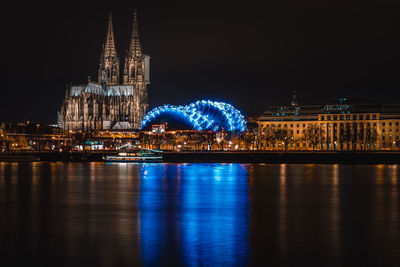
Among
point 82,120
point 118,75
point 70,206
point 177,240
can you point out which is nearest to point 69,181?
point 70,206

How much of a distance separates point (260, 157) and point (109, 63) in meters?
87.6

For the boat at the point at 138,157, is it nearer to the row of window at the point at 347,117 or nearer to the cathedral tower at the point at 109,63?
the row of window at the point at 347,117

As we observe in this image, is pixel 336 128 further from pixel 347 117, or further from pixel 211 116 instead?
pixel 211 116

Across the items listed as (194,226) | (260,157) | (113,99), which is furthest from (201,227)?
(113,99)

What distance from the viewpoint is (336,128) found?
130 metres

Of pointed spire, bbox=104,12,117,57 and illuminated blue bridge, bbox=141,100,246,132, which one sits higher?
pointed spire, bbox=104,12,117,57

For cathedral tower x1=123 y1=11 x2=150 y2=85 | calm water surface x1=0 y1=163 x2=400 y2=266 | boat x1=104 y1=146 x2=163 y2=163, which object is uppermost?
cathedral tower x1=123 y1=11 x2=150 y2=85

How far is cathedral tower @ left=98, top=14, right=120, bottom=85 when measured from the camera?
542 feet

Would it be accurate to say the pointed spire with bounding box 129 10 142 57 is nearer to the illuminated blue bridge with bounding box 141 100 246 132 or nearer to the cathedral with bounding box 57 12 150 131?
the cathedral with bounding box 57 12 150 131

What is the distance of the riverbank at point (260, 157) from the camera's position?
85.1m

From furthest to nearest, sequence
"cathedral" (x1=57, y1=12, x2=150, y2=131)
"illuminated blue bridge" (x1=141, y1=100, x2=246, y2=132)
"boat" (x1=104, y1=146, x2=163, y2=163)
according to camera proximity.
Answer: "cathedral" (x1=57, y1=12, x2=150, y2=131), "illuminated blue bridge" (x1=141, y1=100, x2=246, y2=132), "boat" (x1=104, y1=146, x2=163, y2=163)

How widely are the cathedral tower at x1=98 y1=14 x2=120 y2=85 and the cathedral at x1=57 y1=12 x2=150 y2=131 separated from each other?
11.4 inches

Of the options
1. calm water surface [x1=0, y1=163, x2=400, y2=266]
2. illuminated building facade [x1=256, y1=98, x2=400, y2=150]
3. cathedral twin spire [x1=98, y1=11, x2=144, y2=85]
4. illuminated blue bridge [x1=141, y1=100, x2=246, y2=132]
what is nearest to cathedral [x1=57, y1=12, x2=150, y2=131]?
cathedral twin spire [x1=98, y1=11, x2=144, y2=85]

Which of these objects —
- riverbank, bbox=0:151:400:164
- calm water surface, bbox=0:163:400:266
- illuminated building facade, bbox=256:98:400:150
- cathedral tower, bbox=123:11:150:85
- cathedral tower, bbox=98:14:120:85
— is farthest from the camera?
cathedral tower, bbox=98:14:120:85
